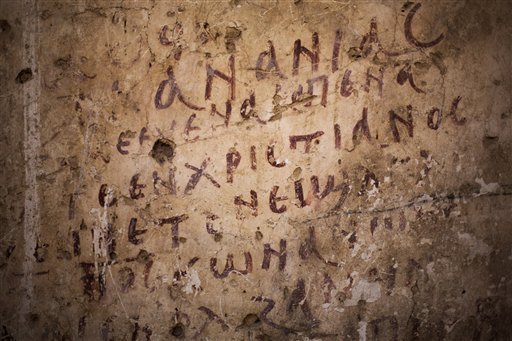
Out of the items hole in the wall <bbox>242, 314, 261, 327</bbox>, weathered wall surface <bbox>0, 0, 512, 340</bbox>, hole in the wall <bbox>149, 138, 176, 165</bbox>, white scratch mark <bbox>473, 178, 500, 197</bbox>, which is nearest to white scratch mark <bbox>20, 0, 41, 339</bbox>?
weathered wall surface <bbox>0, 0, 512, 340</bbox>

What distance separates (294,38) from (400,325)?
59.9 inches

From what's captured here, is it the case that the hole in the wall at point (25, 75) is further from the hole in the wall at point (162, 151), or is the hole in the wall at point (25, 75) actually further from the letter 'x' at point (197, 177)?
the letter 'x' at point (197, 177)

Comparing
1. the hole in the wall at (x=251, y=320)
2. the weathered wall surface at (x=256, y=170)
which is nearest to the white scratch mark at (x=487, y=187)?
the weathered wall surface at (x=256, y=170)

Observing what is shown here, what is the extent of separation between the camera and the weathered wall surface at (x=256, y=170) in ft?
6.21

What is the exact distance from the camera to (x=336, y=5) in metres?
1.88

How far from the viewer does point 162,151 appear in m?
1.93

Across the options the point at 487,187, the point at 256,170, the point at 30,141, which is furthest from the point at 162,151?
the point at 487,187

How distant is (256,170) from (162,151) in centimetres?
48

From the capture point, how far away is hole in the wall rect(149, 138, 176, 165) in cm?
192

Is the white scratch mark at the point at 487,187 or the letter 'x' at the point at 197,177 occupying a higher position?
the letter 'x' at the point at 197,177

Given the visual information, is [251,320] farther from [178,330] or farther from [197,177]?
[197,177]

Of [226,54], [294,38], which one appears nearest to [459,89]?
[294,38]

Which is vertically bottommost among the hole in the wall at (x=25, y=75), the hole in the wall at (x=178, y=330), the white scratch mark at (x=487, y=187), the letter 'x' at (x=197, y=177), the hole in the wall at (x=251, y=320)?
the hole in the wall at (x=178, y=330)

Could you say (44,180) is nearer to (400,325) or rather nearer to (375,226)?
(375,226)
